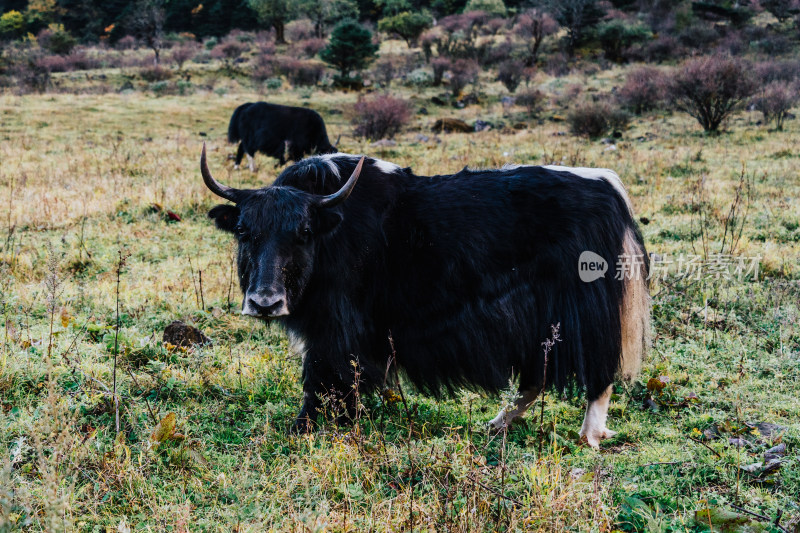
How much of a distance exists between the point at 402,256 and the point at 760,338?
273 centimetres

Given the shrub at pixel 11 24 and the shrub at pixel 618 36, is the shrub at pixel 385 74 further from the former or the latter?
the shrub at pixel 11 24

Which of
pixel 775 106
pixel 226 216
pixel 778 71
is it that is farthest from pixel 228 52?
pixel 226 216

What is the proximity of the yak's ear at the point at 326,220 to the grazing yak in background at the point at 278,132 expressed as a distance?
873cm

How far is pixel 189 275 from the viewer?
5332 mm

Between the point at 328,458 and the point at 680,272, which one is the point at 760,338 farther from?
the point at 328,458

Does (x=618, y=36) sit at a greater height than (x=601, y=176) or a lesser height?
greater

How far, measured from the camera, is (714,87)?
41.9ft

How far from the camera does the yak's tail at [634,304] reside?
3211 millimetres

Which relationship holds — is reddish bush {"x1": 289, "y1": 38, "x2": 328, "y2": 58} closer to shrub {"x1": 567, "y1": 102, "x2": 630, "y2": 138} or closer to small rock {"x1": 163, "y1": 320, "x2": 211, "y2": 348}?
shrub {"x1": 567, "y1": 102, "x2": 630, "y2": 138}

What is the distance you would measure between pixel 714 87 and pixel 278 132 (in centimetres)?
942

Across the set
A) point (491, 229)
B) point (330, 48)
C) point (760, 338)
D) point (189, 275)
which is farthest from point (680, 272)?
point (330, 48)

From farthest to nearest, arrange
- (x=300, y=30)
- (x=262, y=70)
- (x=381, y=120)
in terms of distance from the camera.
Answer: (x=300, y=30), (x=262, y=70), (x=381, y=120)

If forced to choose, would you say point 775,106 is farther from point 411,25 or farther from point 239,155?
point 411,25

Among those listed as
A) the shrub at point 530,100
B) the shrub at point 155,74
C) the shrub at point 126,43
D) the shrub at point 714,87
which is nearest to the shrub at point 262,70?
the shrub at point 155,74
